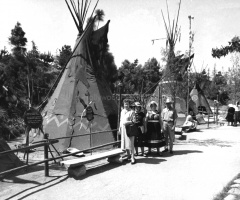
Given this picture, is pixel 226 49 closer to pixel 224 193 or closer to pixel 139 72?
pixel 224 193

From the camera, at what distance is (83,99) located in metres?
10.8

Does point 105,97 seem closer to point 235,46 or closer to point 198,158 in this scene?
point 198,158

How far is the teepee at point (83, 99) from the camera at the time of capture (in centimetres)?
1030

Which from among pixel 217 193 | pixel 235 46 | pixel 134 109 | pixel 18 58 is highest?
pixel 18 58

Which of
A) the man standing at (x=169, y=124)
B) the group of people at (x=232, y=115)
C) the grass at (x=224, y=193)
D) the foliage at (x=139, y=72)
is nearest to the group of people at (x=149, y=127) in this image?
the man standing at (x=169, y=124)

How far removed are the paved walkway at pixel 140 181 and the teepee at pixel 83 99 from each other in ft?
8.46

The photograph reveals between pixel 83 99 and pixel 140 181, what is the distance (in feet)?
17.9

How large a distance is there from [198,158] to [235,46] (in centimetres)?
375

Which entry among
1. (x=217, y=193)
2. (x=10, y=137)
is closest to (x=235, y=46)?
(x=217, y=193)

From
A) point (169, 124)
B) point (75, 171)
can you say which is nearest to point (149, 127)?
point (169, 124)

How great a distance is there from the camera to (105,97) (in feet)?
37.3

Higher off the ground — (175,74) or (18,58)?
(18,58)

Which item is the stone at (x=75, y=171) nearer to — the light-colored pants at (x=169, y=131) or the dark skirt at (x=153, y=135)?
the dark skirt at (x=153, y=135)

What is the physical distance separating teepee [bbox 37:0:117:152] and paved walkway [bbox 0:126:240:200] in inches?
102
